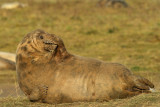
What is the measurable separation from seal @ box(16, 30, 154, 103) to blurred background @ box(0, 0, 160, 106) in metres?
1.55

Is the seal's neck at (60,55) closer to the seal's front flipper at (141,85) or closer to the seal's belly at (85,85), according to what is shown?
the seal's belly at (85,85)

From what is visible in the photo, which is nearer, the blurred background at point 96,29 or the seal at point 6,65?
the seal at point 6,65

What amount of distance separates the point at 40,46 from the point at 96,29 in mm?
12023

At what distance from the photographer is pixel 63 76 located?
5035 millimetres

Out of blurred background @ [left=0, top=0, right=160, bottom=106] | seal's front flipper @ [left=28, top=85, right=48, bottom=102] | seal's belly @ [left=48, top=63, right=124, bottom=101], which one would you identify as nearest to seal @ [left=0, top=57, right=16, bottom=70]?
blurred background @ [left=0, top=0, right=160, bottom=106]

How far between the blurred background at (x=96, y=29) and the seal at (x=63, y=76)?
1555mm

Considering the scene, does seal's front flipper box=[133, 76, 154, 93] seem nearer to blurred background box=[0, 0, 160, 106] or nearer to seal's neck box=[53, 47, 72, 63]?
seal's neck box=[53, 47, 72, 63]

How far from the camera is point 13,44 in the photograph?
1415cm

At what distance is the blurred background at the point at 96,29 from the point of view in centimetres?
1030

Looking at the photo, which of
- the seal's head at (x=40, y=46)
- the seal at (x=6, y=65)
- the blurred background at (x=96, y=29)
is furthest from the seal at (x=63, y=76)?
the seal at (x=6, y=65)

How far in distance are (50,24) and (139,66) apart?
922 centimetres

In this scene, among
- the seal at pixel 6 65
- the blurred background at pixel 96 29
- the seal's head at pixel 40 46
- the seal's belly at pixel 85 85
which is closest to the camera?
the seal's belly at pixel 85 85

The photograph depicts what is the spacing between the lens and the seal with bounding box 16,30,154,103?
16.3ft

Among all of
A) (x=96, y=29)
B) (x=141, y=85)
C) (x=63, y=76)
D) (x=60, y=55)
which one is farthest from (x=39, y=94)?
(x=96, y=29)
